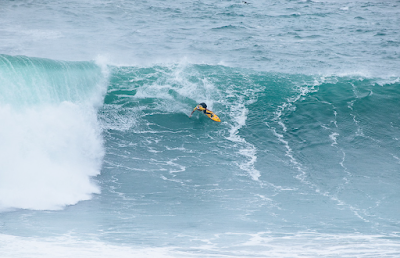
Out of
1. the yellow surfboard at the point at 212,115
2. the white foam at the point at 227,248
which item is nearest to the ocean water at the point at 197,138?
the white foam at the point at 227,248

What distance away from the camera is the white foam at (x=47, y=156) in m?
14.6

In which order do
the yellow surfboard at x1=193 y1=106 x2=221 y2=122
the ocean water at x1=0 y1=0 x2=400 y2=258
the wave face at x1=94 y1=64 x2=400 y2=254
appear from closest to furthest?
1. the ocean water at x1=0 y1=0 x2=400 y2=258
2. the wave face at x1=94 y1=64 x2=400 y2=254
3. the yellow surfboard at x1=193 y1=106 x2=221 y2=122

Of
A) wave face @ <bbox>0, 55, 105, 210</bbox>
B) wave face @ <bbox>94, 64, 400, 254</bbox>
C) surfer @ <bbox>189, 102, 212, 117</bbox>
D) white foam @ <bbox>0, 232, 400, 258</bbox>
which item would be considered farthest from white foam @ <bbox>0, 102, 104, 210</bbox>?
surfer @ <bbox>189, 102, 212, 117</bbox>

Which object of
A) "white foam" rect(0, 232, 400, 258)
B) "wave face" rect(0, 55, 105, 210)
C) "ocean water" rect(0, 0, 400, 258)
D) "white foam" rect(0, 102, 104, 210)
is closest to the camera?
"white foam" rect(0, 232, 400, 258)

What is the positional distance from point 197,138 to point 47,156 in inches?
279

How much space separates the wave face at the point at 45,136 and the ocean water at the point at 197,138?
0.07 meters

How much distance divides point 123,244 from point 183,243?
1626 mm

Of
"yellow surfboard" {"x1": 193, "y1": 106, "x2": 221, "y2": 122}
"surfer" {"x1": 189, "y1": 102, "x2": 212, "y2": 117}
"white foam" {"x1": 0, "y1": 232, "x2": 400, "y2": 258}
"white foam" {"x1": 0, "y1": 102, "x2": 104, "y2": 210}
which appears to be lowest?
"white foam" {"x1": 0, "y1": 232, "x2": 400, "y2": 258}

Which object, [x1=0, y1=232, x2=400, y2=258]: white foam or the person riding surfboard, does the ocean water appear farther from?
the person riding surfboard

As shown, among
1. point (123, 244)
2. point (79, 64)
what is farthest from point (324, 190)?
point (79, 64)

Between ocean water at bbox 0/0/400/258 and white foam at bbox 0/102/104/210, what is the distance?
0.21ft

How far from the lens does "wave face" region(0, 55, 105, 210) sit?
14.9 meters

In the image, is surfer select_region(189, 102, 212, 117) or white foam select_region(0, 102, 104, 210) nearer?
white foam select_region(0, 102, 104, 210)

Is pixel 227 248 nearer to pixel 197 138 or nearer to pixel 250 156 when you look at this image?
pixel 250 156
